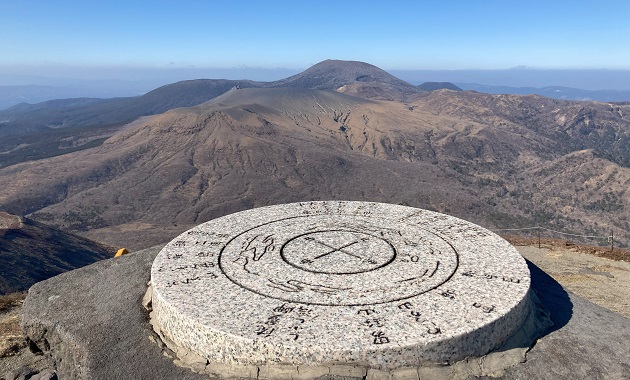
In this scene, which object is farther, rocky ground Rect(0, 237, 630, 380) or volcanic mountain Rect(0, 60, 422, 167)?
volcanic mountain Rect(0, 60, 422, 167)

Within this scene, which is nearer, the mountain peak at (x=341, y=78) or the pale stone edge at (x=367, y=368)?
the pale stone edge at (x=367, y=368)

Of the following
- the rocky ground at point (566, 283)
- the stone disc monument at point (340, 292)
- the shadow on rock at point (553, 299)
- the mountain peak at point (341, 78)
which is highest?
the mountain peak at point (341, 78)

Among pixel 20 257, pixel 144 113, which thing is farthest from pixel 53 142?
pixel 20 257

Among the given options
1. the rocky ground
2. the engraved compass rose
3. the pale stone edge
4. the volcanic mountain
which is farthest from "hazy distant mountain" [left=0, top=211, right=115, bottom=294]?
the volcanic mountain

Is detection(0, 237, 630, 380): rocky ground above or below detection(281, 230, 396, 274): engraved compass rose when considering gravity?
below

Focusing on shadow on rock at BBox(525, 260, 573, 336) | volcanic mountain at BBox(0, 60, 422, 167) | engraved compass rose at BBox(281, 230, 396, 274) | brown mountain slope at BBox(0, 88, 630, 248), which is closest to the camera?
shadow on rock at BBox(525, 260, 573, 336)

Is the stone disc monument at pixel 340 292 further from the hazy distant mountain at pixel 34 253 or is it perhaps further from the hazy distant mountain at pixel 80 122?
the hazy distant mountain at pixel 80 122

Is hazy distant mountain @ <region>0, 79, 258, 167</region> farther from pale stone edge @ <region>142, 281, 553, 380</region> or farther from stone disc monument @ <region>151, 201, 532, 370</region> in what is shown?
pale stone edge @ <region>142, 281, 553, 380</region>

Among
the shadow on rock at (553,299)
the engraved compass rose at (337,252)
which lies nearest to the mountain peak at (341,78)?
the engraved compass rose at (337,252)
